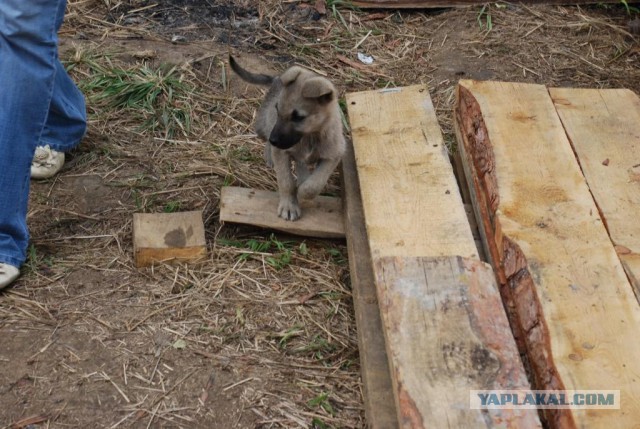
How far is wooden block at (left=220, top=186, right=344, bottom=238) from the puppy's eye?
0.51 meters

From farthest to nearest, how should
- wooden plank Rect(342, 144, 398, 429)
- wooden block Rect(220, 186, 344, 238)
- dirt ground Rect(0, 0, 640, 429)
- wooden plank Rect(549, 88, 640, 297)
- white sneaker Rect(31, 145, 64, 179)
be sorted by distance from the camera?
white sneaker Rect(31, 145, 64, 179) → wooden block Rect(220, 186, 344, 238) → wooden plank Rect(549, 88, 640, 297) → dirt ground Rect(0, 0, 640, 429) → wooden plank Rect(342, 144, 398, 429)

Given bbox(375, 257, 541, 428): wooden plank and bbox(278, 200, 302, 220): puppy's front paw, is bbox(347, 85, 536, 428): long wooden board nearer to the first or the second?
bbox(375, 257, 541, 428): wooden plank

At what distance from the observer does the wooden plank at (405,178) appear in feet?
13.5

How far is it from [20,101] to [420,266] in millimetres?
2190

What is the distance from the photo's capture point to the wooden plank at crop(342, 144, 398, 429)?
350 centimetres

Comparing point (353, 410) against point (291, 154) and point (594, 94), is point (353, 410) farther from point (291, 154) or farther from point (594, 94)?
point (594, 94)

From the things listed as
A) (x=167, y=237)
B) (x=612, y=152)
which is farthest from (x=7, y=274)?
(x=612, y=152)

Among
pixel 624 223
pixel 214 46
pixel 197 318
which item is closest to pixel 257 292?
pixel 197 318

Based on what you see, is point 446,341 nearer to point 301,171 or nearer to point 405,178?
point 405,178

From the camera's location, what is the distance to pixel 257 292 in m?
4.48

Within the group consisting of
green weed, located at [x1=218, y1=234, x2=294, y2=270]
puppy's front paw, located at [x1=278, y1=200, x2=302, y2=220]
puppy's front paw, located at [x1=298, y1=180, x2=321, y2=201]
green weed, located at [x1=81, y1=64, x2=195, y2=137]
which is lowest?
green weed, located at [x1=81, y1=64, x2=195, y2=137]

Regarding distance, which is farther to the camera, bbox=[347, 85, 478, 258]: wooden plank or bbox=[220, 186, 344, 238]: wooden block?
bbox=[220, 186, 344, 238]: wooden block

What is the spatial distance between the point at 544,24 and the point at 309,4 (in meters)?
2.00

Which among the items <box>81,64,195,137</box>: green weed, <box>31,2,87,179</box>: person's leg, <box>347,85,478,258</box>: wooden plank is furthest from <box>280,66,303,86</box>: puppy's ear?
<box>31,2,87,179</box>: person's leg
